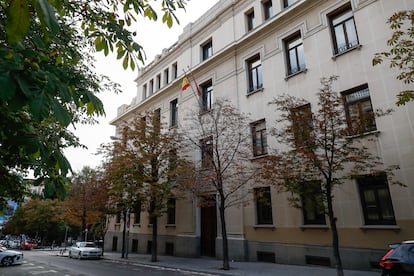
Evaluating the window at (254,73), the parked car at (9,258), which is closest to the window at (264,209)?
the window at (254,73)

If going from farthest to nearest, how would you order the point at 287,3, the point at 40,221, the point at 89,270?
the point at 40,221, the point at 287,3, the point at 89,270

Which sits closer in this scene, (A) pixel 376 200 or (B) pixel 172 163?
(A) pixel 376 200

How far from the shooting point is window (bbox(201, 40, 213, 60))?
24891 mm

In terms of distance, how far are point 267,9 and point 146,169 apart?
14.8 m

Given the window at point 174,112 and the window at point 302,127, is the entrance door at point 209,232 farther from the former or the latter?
the window at point 302,127

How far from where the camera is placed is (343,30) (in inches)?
615

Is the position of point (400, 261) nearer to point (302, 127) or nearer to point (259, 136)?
point (302, 127)

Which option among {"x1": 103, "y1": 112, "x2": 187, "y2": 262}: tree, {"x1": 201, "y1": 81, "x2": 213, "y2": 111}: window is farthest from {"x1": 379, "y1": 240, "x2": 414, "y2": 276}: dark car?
{"x1": 201, "y1": 81, "x2": 213, "y2": 111}: window

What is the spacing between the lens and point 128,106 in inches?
1425

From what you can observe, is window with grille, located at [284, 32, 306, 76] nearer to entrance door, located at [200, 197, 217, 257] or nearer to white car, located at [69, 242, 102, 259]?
entrance door, located at [200, 197, 217, 257]

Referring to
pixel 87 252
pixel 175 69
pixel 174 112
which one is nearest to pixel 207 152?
pixel 174 112

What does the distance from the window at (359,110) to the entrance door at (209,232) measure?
36.9ft

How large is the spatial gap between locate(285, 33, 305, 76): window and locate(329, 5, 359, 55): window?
206 cm

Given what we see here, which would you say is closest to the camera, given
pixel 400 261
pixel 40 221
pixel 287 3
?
pixel 400 261
